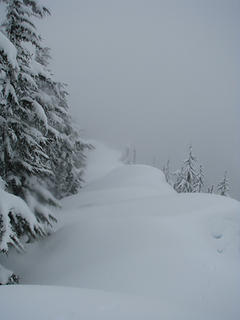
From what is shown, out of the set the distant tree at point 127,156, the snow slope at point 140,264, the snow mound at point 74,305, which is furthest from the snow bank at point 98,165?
the snow mound at point 74,305

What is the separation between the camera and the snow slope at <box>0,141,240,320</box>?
4.39 metres

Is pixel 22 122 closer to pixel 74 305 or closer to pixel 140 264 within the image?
pixel 74 305

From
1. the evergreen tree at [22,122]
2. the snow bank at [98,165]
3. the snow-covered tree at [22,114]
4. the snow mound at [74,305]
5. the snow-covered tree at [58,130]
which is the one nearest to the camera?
the snow mound at [74,305]

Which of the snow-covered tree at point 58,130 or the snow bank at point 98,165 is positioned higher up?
the snow bank at point 98,165

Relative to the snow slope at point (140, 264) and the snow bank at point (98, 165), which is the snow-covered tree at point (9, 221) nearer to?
the snow slope at point (140, 264)

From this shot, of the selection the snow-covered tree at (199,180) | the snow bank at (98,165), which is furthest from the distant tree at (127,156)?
the snow-covered tree at (199,180)

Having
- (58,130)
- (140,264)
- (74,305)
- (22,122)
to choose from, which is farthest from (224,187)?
(74,305)

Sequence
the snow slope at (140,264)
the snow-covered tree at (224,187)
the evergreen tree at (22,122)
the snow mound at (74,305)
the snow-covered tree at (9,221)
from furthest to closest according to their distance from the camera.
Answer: the snow-covered tree at (224,187)
the evergreen tree at (22,122)
the snow-covered tree at (9,221)
the snow slope at (140,264)
the snow mound at (74,305)

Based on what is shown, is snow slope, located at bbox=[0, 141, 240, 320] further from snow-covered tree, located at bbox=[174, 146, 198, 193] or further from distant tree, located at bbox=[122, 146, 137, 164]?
distant tree, located at bbox=[122, 146, 137, 164]

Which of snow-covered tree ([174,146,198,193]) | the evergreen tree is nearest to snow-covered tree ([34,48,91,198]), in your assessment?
the evergreen tree

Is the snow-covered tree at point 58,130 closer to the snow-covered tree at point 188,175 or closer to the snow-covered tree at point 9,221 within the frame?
the snow-covered tree at point 9,221

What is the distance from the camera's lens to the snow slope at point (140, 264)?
4391 millimetres

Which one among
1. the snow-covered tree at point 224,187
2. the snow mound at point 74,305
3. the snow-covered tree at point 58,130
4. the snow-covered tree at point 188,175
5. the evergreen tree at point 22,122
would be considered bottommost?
the snow mound at point 74,305

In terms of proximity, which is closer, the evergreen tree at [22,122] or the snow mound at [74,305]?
the snow mound at [74,305]
